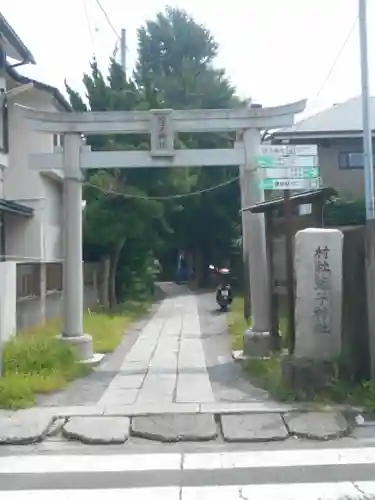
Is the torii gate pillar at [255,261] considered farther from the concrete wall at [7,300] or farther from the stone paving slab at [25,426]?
the stone paving slab at [25,426]

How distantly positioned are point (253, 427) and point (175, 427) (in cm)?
84

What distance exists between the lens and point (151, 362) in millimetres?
11359

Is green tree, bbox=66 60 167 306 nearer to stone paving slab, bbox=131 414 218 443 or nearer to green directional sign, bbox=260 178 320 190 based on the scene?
green directional sign, bbox=260 178 320 190

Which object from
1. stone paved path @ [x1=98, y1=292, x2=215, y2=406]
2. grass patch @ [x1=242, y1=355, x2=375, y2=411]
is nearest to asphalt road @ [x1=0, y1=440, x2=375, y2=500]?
grass patch @ [x1=242, y1=355, x2=375, y2=411]

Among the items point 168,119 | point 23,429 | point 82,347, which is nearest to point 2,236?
point 82,347

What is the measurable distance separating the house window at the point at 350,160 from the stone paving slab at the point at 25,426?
18394mm

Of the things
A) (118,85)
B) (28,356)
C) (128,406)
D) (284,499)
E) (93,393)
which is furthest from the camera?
(118,85)

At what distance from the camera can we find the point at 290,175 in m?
9.64

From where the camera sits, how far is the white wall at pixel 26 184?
1708cm

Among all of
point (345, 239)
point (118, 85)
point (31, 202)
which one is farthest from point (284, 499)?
point (118, 85)

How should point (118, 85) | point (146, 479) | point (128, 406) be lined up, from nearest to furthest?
point (146, 479) → point (128, 406) → point (118, 85)

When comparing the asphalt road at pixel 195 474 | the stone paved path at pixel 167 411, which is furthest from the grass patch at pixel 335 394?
the asphalt road at pixel 195 474

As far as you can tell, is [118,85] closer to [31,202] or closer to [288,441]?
[31,202]

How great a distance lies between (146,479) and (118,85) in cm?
1774
